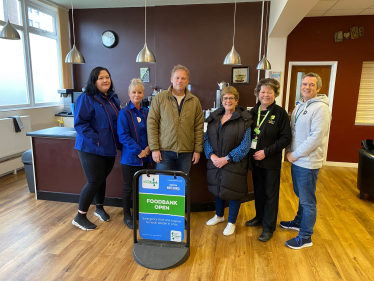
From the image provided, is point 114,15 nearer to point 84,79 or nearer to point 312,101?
point 84,79

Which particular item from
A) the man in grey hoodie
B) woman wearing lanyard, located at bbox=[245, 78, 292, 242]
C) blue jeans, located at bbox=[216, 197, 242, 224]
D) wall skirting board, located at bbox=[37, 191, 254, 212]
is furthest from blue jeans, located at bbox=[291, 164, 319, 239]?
wall skirting board, located at bbox=[37, 191, 254, 212]

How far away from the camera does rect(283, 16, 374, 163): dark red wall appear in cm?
477

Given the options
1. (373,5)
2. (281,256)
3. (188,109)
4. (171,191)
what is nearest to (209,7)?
(373,5)

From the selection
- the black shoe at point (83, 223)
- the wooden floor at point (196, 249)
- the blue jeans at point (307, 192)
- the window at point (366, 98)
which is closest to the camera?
the wooden floor at point (196, 249)

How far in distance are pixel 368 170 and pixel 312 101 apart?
1.93 m

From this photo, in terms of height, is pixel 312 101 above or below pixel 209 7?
below

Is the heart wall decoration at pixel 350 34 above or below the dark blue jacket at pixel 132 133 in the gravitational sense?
above

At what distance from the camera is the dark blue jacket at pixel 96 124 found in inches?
92.9

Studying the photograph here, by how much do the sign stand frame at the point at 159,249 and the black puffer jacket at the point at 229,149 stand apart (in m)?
0.42

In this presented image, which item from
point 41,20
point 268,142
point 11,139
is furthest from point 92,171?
point 41,20

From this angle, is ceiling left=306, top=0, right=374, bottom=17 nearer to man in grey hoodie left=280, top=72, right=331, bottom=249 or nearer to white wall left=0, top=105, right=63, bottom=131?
man in grey hoodie left=280, top=72, right=331, bottom=249

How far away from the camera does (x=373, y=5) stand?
4.20 meters

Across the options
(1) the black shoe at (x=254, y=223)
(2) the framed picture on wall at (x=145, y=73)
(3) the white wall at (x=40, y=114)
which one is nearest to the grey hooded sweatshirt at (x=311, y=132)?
(1) the black shoe at (x=254, y=223)

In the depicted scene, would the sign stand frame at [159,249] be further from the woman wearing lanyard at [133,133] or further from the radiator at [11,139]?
the radiator at [11,139]
